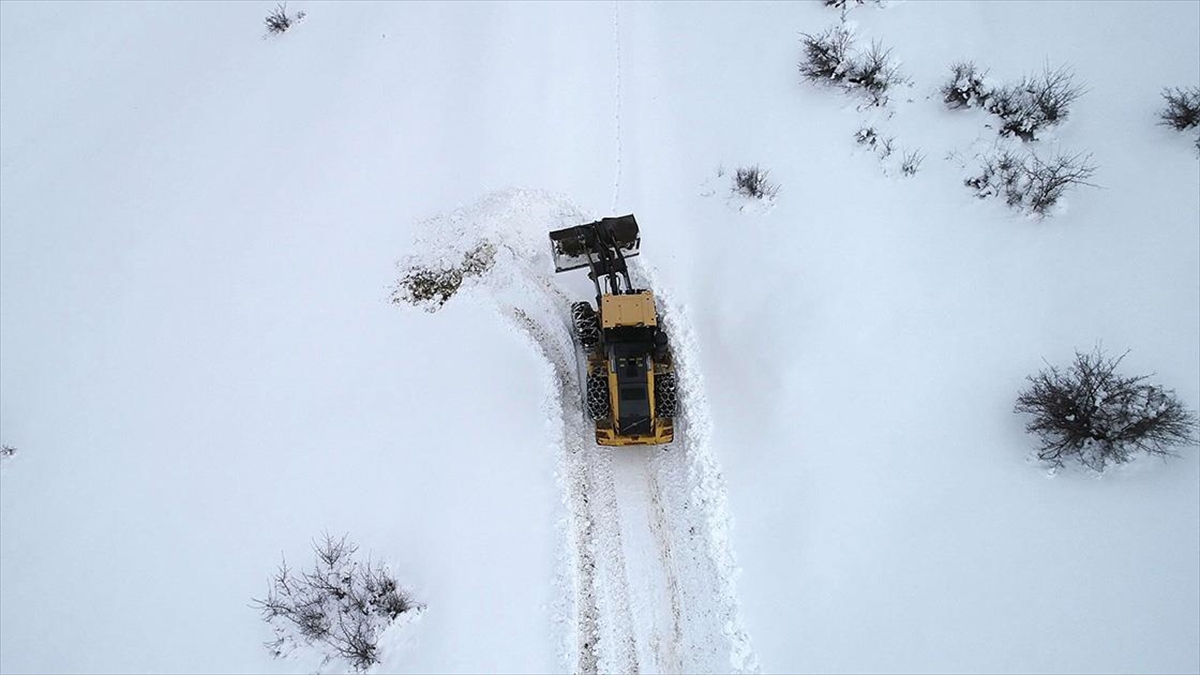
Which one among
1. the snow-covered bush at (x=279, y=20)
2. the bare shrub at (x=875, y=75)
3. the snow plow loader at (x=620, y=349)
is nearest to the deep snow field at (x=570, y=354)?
the bare shrub at (x=875, y=75)

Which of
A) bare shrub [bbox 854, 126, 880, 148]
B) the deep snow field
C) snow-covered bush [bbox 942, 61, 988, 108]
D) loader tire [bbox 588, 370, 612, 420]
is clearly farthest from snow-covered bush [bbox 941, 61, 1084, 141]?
loader tire [bbox 588, 370, 612, 420]

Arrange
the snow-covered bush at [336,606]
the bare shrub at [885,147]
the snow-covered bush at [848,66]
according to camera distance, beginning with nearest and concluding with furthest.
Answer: the snow-covered bush at [336,606]
the bare shrub at [885,147]
the snow-covered bush at [848,66]

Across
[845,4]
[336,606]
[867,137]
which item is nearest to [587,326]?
[336,606]

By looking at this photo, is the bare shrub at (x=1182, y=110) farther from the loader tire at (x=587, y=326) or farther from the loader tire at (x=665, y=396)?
the loader tire at (x=587, y=326)

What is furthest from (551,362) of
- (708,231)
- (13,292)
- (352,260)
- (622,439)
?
(13,292)

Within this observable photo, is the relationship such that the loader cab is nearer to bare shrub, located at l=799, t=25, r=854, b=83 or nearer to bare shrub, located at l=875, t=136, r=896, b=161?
Answer: bare shrub, located at l=875, t=136, r=896, b=161

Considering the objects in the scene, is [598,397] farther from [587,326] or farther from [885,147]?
[885,147]
